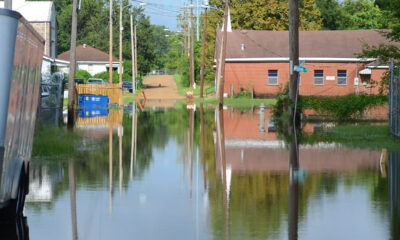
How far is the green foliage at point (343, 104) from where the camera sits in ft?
103

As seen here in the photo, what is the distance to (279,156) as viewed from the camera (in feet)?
60.4

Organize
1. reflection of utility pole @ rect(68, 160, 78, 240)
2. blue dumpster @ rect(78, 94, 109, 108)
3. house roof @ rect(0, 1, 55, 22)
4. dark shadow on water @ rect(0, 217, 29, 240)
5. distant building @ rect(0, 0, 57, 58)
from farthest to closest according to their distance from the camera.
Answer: house roof @ rect(0, 1, 55, 22), distant building @ rect(0, 0, 57, 58), blue dumpster @ rect(78, 94, 109, 108), reflection of utility pole @ rect(68, 160, 78, 240), dark shadow on water @ rect(0, 217, 29, 240)

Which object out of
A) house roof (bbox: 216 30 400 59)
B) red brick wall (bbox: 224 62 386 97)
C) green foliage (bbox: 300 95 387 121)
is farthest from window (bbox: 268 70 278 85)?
green foliage (bbox: 300 95 387 121)

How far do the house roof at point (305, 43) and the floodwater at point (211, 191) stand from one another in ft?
126

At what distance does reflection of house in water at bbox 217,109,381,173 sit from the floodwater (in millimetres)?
26

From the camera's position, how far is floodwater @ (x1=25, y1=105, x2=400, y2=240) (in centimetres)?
957

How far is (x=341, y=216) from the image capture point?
34.2ft

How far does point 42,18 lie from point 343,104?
50119mm

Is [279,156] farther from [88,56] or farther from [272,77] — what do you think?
[88,56]

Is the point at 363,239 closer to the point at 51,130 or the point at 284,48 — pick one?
the point at 51,130

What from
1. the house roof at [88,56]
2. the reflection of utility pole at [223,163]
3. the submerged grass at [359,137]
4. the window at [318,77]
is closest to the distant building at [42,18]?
the house roof at [88,56]

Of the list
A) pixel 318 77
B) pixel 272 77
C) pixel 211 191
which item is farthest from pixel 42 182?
pixel 318 77

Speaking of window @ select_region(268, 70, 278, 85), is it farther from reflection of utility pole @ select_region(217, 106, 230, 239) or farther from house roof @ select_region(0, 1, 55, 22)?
house roof @ select_region(0, 1, 55, 22)

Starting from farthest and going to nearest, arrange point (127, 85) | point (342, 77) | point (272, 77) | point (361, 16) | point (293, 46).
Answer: point (361, 16) < point (127, 85) < point (272, 77) < point (342, 77) < point (293, 46)
